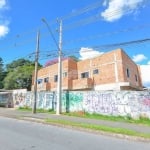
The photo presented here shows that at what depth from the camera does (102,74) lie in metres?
31.3

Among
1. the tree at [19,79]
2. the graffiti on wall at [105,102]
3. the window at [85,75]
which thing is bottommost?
the graffiti on wall at [105,102]

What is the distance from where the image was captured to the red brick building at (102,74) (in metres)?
29.1

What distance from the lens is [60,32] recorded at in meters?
24.3

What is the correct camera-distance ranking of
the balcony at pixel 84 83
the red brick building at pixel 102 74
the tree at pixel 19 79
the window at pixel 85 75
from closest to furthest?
the red brick building at pixel 102 74 < the balcony at pixel 84 83 < the window at pixel 85 75 < the tree at pixel 19 79

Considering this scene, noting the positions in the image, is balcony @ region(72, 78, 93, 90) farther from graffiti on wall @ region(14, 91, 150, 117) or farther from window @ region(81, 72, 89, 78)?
graffiti on wall @ region(14, 91, 150, 117)

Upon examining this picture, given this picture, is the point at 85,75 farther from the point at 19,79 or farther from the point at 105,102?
the point at 19,79

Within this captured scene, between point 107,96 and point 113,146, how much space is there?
1126cm

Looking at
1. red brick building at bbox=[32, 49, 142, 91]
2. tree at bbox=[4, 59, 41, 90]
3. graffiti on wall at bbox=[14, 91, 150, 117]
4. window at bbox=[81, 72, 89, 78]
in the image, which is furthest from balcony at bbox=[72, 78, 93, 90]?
tree at bbox=[4, 59, 41, 90]

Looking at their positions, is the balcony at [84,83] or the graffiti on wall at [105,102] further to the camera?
the balcony at [84,83]

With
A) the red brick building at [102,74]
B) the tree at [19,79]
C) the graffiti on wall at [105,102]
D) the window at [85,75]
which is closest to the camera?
the graffiti on wall at [105,102]

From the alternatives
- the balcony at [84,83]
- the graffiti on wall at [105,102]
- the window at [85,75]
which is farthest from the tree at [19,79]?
the graffiti on wall at [105,102]

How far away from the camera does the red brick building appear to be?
29.1 metres

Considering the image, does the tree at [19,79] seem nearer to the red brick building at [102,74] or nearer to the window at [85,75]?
the red brick building at [102,74]

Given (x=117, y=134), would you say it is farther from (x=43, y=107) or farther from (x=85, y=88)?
(x=85, y=88)
